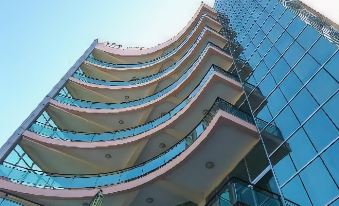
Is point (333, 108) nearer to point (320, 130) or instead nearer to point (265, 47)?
point (320, 130)

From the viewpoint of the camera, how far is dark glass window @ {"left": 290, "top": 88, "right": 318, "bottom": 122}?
1652 cm

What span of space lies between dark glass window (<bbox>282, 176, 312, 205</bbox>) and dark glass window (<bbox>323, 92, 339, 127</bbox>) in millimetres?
2530

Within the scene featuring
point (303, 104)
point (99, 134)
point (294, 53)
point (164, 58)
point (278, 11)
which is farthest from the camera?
point (164, 58)

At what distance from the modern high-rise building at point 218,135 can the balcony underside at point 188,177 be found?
→ 5 centimetres

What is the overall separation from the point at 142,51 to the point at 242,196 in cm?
2890

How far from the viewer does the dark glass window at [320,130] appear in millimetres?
14656

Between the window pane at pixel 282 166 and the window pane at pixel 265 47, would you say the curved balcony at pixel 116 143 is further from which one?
the window pane at pixel 282 166

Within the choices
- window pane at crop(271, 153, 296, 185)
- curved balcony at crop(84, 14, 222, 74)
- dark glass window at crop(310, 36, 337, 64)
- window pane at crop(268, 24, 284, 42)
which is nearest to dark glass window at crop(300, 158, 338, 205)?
window pane at crop(271, 153, 296, 185)

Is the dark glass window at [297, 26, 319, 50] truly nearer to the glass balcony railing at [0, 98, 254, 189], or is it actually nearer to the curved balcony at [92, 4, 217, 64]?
the glass balcony railing at [0, 98, 254, 189]

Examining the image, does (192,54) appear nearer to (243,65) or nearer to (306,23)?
(243,65)

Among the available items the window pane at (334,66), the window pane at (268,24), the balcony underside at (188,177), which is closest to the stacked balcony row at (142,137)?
the balcony underside at (188,177)

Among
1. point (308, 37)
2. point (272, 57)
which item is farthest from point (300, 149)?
point (272, 57)

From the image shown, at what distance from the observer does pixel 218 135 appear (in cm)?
1797

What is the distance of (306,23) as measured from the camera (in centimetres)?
2056
